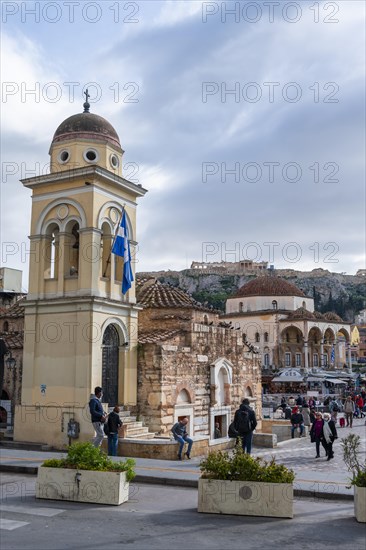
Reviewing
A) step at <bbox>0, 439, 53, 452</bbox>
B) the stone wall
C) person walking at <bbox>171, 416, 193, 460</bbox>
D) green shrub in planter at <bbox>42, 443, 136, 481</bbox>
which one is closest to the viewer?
green shrub in planter at <bbox>42, 443, 136, 481</bbox>

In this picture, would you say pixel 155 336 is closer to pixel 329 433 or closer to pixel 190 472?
pixel 329 433

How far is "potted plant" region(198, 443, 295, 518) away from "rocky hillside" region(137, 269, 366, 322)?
12705 cm

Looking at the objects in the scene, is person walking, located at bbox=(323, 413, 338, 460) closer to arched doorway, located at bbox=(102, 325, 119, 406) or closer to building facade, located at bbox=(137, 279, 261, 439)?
building facade, located at bbox=(137, 279, 261, 439)

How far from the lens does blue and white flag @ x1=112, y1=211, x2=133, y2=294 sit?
18.0 meters

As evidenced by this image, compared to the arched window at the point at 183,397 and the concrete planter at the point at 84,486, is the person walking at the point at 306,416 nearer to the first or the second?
the arched window at the point at 183,397

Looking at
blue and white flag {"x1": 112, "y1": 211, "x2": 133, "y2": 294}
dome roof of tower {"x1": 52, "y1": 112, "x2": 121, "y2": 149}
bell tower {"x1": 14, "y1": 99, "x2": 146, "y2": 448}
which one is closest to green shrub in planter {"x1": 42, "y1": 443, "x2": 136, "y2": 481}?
bell tower {"x1": 14, "y1": 99, "x2": 146, "y2": 448}

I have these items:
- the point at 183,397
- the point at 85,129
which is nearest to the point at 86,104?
the point at 85,129

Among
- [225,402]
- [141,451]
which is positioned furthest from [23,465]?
[225,402]

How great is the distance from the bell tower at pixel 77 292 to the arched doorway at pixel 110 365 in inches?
1.2

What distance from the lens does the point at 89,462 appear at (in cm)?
945

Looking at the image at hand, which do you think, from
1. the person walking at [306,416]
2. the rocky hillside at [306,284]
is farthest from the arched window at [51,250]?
the rocky hillside at [306,284]

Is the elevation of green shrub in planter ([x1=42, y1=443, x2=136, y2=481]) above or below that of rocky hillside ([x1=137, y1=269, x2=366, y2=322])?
below

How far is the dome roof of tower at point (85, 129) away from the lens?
18.5 m

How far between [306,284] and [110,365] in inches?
5428
